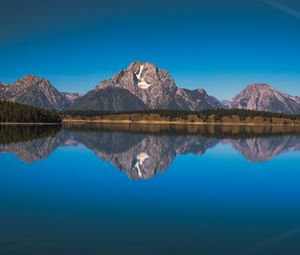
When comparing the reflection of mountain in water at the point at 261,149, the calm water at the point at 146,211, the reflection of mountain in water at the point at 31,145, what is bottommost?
the calm water at the point at 146,211

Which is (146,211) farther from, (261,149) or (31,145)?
(261,149)

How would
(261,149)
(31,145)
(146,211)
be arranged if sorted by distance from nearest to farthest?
(146,211), (31,145), (261,149)

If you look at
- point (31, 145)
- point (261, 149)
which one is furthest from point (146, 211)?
point (261, 149)

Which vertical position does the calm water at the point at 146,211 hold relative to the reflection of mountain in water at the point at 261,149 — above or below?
below

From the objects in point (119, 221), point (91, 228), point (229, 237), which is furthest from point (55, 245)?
point (229, 237)

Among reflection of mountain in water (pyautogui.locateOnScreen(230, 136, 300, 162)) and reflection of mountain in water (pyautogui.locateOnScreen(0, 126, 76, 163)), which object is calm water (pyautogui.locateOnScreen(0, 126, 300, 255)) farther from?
reflection of mountain in water (pyautogui.locateOnScreen(230, 136, 300, 162))

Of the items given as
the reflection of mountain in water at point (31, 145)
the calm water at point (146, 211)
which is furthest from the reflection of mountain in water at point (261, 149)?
the reflection of mountain in water at point (31, 145)

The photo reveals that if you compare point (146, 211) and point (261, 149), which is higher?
point (261, 149)

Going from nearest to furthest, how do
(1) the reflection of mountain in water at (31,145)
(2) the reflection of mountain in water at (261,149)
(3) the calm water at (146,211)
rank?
(3) the calm water at (146,211)
(1) the reflection of mountain in water at (31,145)
(2) the reflection of mountain in water at (261,149)

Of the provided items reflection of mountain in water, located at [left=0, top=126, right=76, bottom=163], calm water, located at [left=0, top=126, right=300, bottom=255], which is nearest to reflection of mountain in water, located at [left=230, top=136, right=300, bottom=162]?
calm water, located at [left=0, top=126, right=300, bottom=255]

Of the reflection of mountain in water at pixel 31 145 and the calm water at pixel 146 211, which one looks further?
the reflection of mountain in water at pixel 31 145

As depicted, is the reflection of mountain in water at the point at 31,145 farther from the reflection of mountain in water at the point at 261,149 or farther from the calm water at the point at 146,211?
the reflection of mountain in water at the point at 261,149

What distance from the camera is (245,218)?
943 inches

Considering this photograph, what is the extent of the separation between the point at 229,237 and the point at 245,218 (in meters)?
4.43
